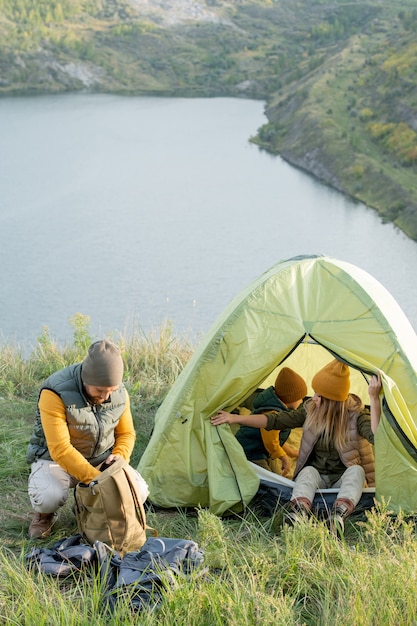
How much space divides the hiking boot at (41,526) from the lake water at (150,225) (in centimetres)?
479

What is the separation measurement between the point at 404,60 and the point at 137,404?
110 feet

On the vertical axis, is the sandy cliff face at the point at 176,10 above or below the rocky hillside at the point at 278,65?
above

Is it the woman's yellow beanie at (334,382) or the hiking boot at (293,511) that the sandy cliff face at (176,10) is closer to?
the woman's yellow beanie at (334,382)

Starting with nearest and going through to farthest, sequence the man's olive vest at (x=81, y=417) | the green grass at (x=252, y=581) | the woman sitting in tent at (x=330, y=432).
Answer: the green grass at (x=252, y=581)
the man's olive vest at (x=81, y=417)
the woman sitting in tent at (x=330, y=432)

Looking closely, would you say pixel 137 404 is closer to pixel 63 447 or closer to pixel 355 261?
pixel 63 447

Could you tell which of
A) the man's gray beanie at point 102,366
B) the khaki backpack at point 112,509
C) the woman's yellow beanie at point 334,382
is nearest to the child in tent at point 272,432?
the woman's yellow beanie at point 334,382

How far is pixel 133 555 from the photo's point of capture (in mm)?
3729

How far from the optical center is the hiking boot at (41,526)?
4285 mm

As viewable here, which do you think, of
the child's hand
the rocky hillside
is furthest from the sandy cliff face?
the child's hand

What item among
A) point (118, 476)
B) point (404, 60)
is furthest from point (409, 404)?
point (404, 60)

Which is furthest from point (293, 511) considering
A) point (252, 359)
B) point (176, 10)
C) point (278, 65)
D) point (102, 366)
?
point (176, 10)

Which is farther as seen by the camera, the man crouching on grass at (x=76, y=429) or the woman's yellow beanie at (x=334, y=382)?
the woman's yellow beanie at (x=334, y=382)

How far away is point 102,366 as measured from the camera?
3895 mm

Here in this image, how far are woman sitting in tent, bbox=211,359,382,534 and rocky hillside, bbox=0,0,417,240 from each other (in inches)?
870
